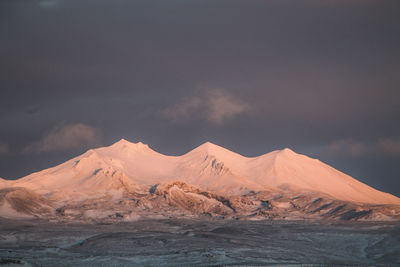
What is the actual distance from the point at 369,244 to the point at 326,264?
53587 millimetres

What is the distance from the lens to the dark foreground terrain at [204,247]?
110 meters

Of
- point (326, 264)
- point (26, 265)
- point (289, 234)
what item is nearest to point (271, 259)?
point (326, 264)

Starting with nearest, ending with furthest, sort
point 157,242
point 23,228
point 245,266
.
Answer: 1. point 245,266
2. point 157,242
3. point 23,228

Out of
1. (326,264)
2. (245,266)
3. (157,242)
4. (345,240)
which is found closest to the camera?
(245,266)

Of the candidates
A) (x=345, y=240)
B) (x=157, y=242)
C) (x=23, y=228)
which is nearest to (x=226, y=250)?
(x=157, y=242)

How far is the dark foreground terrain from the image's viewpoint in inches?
4333

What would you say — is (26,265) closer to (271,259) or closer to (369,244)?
(271,259)

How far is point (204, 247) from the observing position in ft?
441

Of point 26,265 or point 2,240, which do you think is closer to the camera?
point 26,265

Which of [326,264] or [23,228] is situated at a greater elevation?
[23,228]

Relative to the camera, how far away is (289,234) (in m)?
176

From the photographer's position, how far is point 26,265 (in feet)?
296

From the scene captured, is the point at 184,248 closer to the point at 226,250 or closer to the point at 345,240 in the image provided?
the point at 226,250

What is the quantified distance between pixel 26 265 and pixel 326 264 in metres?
63.2
